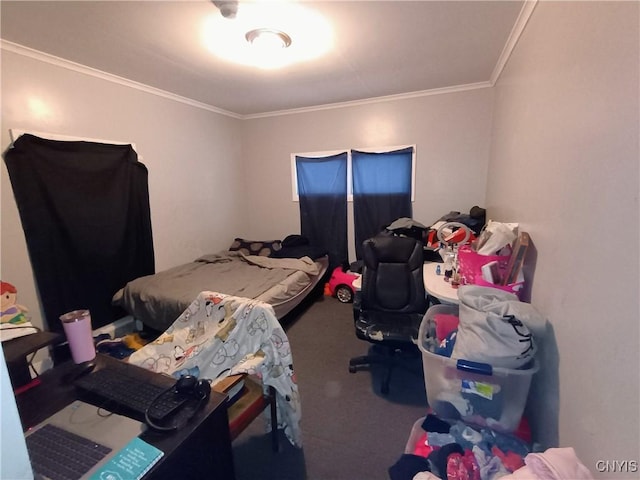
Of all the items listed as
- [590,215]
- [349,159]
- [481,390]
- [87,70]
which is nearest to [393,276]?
[481,390]

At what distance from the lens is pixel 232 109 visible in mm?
4055

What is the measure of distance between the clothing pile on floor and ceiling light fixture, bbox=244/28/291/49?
7.62 feet

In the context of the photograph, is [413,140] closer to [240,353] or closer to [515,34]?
[515,34]

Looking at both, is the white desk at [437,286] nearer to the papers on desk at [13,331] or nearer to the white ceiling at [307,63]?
the white ceiling at [307,63]

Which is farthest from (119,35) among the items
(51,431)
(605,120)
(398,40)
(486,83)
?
(486,83)

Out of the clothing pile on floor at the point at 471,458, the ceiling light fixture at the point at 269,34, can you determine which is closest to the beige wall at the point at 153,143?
the ceiling light fixture at the point at 269,34

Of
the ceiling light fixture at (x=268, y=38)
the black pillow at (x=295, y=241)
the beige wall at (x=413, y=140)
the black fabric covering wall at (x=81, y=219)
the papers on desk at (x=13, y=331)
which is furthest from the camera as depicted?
the black pillow at (x=295, y=241)

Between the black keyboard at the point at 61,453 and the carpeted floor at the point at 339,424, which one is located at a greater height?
the black keyboard at the point at 61,453

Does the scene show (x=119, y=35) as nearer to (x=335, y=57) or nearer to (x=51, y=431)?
(x=335, y=57)

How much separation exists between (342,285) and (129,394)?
2785mm

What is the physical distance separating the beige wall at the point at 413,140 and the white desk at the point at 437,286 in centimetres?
147

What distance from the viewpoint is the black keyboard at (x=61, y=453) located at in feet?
2.58

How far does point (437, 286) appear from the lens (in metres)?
1.96

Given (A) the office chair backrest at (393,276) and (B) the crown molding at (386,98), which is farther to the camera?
(B) the crown molding at (386,98)
